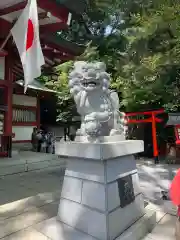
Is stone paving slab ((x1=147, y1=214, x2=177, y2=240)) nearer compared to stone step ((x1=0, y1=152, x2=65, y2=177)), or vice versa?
stone paving slab ((x1=147, y1=214, x2=177, y2=240))

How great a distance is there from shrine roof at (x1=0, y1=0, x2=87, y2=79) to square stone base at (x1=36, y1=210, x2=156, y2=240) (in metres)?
5.12

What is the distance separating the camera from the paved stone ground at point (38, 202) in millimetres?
3096

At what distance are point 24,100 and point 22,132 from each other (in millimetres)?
1625

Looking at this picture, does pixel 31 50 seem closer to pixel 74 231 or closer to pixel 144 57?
pixel 74 231

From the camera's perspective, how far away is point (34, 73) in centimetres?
470

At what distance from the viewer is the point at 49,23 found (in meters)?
7.20

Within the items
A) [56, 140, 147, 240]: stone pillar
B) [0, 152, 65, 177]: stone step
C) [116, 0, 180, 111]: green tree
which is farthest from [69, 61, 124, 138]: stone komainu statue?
[116, 0, 180, 111]: green tree

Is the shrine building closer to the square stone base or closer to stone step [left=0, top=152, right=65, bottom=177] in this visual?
stone step [left=0, top=152, right=65, bottom=177]

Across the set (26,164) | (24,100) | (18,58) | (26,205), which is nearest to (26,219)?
(26,205)

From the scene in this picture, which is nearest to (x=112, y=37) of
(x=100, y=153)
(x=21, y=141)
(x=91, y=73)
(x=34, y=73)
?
(x=21, y=141)

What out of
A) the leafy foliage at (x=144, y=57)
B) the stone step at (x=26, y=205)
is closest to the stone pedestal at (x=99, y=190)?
the stone step at (x=26, y=205)

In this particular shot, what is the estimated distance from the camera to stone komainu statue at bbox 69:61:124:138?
3129mm

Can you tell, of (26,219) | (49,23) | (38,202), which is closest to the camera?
(26,219)

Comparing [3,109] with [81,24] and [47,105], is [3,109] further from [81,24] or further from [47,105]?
[81,24]
